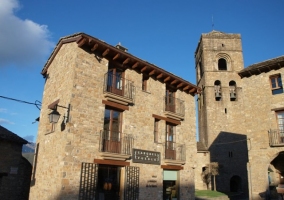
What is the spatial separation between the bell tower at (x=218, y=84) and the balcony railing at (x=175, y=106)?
654 inches

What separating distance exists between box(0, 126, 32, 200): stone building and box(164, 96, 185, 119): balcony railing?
28.9ft

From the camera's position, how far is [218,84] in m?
34.4

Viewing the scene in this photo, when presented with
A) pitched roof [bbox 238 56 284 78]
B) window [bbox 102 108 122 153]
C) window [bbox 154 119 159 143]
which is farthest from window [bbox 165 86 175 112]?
pitched roof [bbox 238 56 284 78]

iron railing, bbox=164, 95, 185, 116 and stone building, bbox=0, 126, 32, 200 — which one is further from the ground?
iron railing, bbox=164, 95, 185, 116

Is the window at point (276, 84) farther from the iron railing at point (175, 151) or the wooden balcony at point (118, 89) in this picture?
the wooden balcony at point (118, 89)

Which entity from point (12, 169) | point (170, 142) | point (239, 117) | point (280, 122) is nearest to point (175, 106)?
point (170, 142)

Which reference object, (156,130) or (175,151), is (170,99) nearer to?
(156,130)

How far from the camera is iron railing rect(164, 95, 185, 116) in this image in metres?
16.1

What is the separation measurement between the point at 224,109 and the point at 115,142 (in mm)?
23199

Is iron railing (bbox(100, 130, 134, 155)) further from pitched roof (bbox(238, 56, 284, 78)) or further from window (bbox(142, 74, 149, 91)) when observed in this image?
pitched roof (bbox(238, 56, 284, 78))

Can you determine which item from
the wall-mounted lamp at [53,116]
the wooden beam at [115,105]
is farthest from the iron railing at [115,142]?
the wall-mounted lamp at [53,116]

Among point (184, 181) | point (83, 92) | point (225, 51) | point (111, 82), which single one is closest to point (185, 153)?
point (184, 181)

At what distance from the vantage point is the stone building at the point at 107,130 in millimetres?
11109

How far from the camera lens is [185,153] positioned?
52.2 ft
